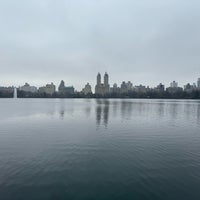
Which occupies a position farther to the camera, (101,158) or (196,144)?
(196,144)

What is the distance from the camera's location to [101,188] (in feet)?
35.4

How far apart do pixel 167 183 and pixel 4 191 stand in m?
9.81

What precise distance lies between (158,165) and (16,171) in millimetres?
10667

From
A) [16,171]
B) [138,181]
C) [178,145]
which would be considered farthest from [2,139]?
[178,145]

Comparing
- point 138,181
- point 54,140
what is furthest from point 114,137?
point 138,181

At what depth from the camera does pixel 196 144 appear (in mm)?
20672

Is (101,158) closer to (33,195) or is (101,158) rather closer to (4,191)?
(33,195)

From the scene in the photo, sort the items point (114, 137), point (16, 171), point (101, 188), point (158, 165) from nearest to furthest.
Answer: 1. point (101, 188)
2. point (16, 171)
3. point (158, 165)
4. point (114, 137)

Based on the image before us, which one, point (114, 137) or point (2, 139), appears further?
point (114, 137)

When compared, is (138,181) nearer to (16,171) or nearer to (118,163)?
(118,163)

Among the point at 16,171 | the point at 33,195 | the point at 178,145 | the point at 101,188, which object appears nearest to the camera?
the point at 33,195

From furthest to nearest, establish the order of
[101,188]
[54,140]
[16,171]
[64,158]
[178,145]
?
[54,140]
[178,145]
[64,158]
[16,171]
[101,188]

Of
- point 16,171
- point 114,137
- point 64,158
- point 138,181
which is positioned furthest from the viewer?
point 114,137

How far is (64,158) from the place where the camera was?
50.2 ft
